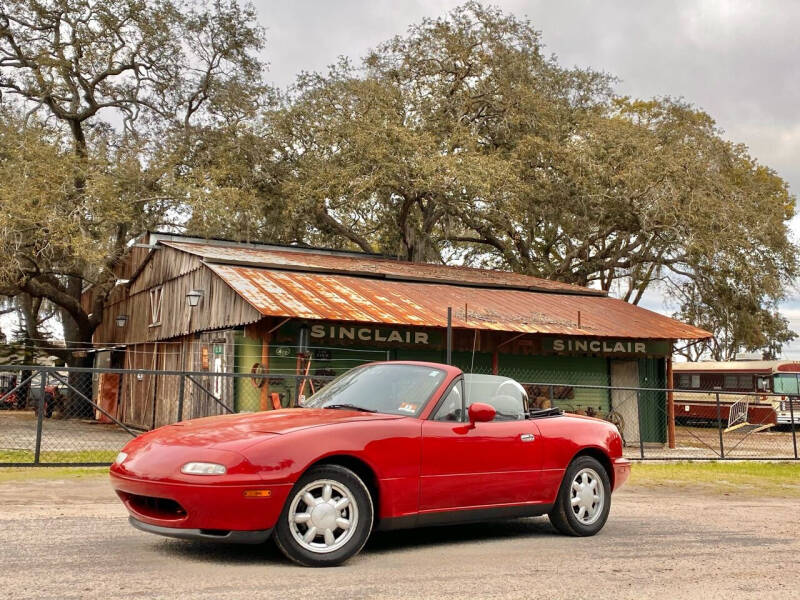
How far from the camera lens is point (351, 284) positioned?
21.6m

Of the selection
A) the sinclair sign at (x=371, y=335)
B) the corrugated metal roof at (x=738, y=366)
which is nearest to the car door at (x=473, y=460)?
the sinclair sign at (x=371, y=335)

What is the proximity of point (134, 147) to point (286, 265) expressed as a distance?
10035 mm

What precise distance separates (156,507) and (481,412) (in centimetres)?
260

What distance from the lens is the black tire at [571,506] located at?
750 centimetres

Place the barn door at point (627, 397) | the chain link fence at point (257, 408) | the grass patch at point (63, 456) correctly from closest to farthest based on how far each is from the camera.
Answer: the grass patch at point (63, 456) → the chain link fence at point (257, 408) → the barn door at point (627, 397)

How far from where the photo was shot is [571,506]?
24.8ft

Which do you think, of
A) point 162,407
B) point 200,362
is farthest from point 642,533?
point 162,407

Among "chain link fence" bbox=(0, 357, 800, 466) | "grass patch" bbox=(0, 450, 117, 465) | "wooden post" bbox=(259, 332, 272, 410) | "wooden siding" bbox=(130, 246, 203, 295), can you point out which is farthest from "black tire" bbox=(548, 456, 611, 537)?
"wooden siding" bbox=(130, 246, 203, 295)

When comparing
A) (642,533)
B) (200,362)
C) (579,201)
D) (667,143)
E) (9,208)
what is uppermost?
(667,143)

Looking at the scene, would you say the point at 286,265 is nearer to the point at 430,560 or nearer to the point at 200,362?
the point at 200,362

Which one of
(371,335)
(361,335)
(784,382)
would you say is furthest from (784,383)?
(361,335)

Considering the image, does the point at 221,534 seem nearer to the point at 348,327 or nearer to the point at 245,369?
the point at 348,327

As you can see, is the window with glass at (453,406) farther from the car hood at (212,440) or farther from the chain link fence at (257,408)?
the chain link fence at (257,408)

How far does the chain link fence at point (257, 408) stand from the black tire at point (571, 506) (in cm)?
551
